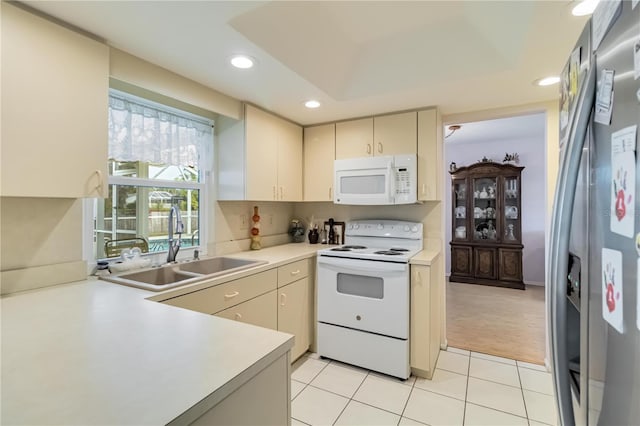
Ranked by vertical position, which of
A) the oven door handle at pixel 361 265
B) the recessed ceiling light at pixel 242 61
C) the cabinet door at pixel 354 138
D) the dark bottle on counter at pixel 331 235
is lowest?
the oven door handle at pixel 361 265

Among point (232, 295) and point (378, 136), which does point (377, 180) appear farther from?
point (232, 295)

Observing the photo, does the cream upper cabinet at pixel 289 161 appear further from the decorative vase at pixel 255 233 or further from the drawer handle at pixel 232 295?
the drawer handle at pixel 232 295

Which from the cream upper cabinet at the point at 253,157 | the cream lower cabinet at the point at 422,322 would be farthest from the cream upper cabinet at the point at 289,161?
the cream lower cabinet at the point at 422,322

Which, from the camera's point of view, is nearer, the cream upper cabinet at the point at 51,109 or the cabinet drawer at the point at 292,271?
the cream upper cabinet at the point at 51,109

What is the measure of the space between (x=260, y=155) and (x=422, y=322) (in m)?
1.84

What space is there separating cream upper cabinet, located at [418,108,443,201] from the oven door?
0.74 meters

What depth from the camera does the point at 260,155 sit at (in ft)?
8.69

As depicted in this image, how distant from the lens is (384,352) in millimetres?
2312

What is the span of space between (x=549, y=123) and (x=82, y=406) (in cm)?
311

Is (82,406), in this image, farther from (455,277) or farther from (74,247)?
(455,277)

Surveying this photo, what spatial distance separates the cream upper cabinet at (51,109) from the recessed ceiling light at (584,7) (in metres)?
2.18

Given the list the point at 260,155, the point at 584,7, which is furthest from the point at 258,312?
the point at 584,7

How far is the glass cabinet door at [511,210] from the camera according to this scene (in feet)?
15.4

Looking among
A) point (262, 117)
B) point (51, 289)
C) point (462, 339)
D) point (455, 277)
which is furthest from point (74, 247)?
point (455, 277)
